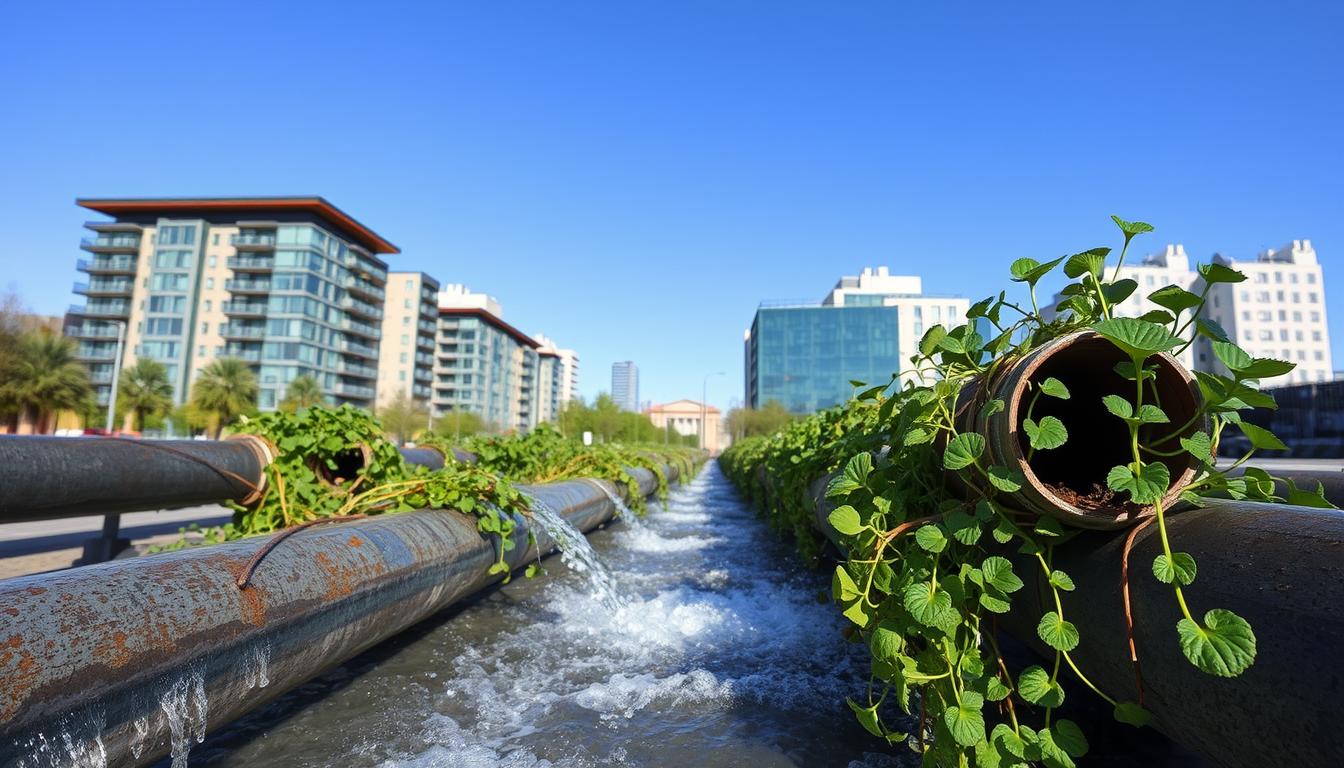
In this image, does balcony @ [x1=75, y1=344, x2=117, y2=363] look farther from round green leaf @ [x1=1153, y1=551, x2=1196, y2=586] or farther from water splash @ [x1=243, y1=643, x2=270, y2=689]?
round green leaf @ [x1=1153, y1=551, x2=1196, y2=586]

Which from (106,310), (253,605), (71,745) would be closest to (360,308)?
(106,310)

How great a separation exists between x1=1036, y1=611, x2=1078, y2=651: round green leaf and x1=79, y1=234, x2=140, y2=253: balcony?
85.5 metres

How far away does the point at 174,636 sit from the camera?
172cm

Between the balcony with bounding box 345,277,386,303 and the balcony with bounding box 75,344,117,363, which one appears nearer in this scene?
the balcony with bounding box 75,344,117,363

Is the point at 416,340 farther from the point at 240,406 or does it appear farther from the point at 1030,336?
the point at 1030,336

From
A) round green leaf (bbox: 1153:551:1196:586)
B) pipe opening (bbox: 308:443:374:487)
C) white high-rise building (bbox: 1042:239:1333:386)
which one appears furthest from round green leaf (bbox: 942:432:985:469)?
white high-rise building (bbox: 1042:239:1333:386)

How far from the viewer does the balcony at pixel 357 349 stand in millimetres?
69938

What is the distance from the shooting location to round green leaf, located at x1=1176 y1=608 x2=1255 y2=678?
1.14 m

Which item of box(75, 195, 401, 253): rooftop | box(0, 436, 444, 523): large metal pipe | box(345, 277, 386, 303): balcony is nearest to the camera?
box(0, 436, 444, 523): large metal pipe

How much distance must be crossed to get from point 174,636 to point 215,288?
77200 millimetres

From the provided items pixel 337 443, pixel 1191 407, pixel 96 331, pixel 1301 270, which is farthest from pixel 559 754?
pixel 1301 270

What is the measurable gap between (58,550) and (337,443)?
4.93 m

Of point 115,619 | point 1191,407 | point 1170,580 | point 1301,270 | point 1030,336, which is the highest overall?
point 1301,270

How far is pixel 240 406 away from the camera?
46.4 m
